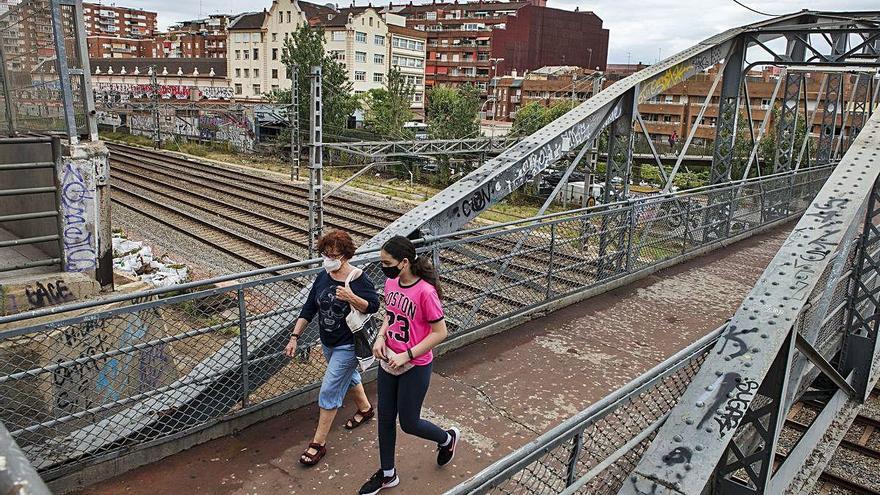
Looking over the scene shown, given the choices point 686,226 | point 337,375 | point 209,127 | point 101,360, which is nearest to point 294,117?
point 209,127

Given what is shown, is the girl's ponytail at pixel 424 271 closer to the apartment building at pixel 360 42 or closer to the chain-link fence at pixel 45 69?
the chain-link fence at pixel 45 69

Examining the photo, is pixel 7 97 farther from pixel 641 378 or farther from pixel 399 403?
pixel 641 378

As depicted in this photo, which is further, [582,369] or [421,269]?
[582,369]

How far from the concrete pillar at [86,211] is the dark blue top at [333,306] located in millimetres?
2682

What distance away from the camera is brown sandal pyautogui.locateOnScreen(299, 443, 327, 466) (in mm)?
4266

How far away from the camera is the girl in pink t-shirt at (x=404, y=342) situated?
3.84m

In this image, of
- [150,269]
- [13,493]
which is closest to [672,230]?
[13,493]

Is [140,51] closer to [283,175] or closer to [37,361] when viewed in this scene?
[283,175]

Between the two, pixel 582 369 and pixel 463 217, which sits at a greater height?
pixel 463 217

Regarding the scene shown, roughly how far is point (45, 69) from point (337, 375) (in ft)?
15.6

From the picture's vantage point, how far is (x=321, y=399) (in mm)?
4391

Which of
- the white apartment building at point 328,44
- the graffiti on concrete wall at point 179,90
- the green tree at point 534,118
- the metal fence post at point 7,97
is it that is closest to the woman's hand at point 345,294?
the metal fence post at point 7,97

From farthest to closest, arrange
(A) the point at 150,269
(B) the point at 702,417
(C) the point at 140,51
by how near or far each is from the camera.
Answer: (C) the point at 140,51, (A) the point at 150,269, (B) the point at 702,417

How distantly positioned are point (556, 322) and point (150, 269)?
1020 cm
